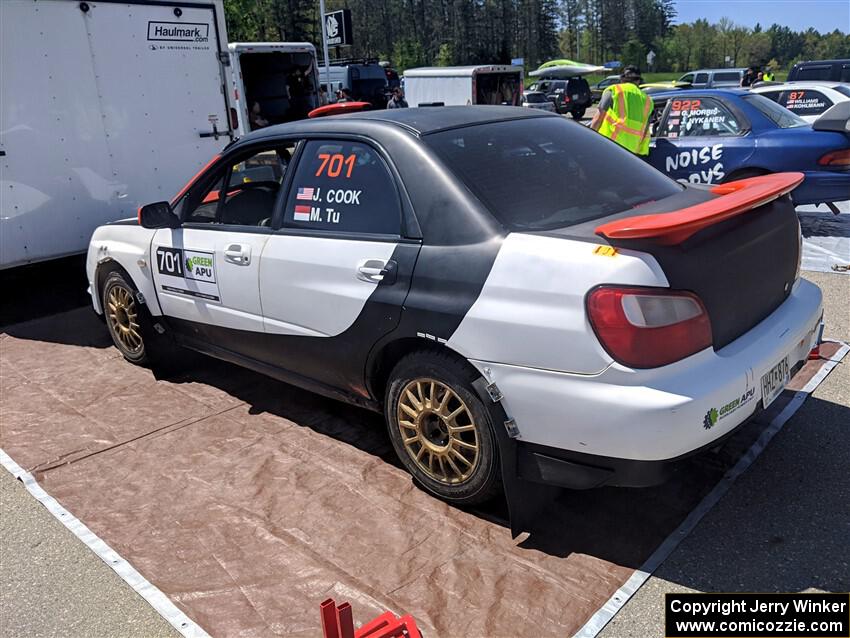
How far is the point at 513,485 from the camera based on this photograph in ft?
9.39

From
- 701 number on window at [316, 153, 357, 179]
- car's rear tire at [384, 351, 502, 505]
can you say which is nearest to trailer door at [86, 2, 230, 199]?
701 number on window at [316, 153, 357, 179]

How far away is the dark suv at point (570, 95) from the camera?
3009 cm

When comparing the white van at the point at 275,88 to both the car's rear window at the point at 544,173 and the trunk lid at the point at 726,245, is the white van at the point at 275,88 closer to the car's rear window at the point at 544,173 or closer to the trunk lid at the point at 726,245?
the car's rear window at the point at 544,173

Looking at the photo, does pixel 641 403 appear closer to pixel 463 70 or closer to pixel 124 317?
pixel 124 317

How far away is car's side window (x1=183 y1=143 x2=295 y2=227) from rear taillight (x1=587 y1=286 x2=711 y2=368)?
6.54 ft

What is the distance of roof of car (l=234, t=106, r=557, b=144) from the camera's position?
11.1 ft

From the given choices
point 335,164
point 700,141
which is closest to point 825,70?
point 700,141

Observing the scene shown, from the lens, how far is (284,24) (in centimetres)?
6375

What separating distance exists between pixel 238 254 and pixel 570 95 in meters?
28.8

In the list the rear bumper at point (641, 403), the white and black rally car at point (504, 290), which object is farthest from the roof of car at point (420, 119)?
the rear bumper at point (641, 403)

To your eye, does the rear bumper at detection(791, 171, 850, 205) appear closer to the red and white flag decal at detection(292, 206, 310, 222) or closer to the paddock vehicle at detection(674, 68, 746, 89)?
the red and white flag decal at detection(292, 206, 310, 222)

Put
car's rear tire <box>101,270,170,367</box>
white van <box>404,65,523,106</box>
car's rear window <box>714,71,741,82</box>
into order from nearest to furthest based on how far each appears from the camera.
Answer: car's rear tire <box>101,270,170,367</box> → white van <box>404,65,523,106</box> → car's rear window <box>714,71,741,82</box>

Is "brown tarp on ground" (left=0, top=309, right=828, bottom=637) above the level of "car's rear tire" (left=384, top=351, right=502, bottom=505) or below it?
below

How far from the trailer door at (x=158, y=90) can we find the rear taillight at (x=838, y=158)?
20.1 feet
